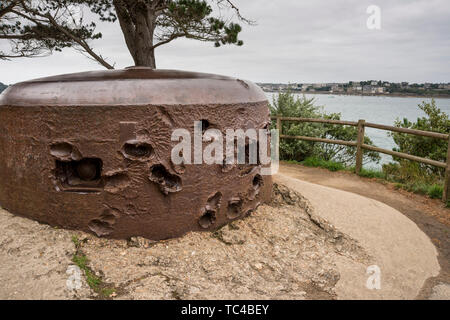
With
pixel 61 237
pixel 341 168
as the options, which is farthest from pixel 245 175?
pixel 341 168

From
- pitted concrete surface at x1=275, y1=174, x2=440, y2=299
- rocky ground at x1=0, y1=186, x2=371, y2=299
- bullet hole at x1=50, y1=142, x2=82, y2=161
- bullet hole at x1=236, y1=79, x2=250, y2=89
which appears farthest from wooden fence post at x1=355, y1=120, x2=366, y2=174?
bullet hole at x1=50, y1=142, x2=82, y2=161

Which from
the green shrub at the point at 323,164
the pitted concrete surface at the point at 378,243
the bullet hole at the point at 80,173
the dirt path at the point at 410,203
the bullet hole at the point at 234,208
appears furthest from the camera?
the green shrub at the point at 323,164

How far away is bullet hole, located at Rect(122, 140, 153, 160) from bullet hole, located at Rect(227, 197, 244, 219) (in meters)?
0.96

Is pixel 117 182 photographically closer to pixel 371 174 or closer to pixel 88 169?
pixel 88 169

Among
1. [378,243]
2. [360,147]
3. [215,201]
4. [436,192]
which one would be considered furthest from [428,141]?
[215,201]

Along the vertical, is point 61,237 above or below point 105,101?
below

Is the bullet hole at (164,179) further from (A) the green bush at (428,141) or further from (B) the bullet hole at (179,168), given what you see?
(A) the green bush at (428,141)

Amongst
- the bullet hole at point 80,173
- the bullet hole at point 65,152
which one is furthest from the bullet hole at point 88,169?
the bullet hole at point 65,152

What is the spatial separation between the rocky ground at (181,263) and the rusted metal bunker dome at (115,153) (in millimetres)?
161

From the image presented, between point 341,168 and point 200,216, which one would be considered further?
point 341,168

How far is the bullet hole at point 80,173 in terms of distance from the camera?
321 cm

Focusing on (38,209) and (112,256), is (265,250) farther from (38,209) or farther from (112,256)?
(38,209)

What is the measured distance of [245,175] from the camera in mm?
3643

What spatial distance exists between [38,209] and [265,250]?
214cm
